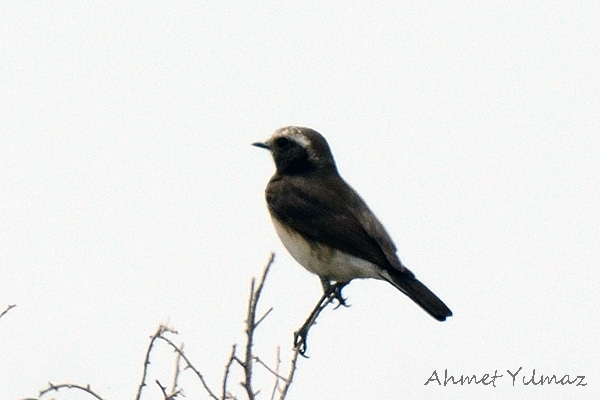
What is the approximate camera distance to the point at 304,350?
933 centimetres

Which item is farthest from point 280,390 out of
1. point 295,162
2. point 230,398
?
point 295,162

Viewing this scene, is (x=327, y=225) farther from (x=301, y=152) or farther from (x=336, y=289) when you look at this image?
(x=301, y=152)

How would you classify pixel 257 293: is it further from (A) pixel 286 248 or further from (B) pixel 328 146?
(B) pixel 328 146

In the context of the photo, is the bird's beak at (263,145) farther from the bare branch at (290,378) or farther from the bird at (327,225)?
the bare branch at (290,378)

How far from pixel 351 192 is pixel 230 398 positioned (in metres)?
3.93

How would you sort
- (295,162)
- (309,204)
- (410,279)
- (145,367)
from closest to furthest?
(145,367) < (410,279) < (309,204) < (295,162)

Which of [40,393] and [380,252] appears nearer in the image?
[40,393]

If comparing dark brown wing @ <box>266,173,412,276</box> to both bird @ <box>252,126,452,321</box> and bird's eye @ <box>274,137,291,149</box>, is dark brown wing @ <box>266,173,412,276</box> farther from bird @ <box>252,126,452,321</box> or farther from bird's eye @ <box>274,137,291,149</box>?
bird's eye @ <box>274,137,291,149</box>

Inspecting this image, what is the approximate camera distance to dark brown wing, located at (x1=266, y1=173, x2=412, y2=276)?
9.23 m

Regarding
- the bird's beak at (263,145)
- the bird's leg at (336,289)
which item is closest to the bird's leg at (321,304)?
the bird's leg at (336,289)

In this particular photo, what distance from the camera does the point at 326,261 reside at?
9.41m

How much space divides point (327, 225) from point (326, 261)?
34 centimetres

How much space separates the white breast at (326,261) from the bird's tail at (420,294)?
200 mm

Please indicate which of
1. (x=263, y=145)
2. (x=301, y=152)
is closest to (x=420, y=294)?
(x=301, y=152)
